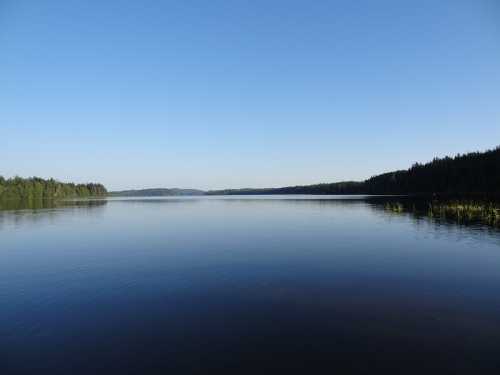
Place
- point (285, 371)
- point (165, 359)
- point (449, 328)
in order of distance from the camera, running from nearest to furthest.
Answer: point (285, 371) → point (165, 359) → point (449, 328)

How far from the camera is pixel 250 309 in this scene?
1239 cm

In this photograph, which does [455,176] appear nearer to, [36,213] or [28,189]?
[36,213]

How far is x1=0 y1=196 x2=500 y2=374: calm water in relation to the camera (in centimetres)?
870

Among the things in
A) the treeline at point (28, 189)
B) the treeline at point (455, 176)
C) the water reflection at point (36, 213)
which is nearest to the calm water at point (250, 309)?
the water reflection at point (36, 213)

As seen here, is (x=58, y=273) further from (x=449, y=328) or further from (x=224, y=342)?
(x=449, y=328)

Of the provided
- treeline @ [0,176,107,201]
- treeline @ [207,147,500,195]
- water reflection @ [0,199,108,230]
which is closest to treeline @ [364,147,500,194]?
treeline @ [207,147,500,195]

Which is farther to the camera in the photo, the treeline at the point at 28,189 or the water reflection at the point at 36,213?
the treeline at the point at 28,189

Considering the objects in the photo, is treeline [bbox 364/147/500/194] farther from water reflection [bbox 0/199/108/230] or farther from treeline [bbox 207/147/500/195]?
water reflection [bbox 0/199/108/230]

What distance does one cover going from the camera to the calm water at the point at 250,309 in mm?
8703

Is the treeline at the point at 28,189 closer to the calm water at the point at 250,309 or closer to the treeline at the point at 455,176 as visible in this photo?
the calm water at the point at 250,309

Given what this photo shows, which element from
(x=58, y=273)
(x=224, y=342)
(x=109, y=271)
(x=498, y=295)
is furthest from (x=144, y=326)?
(x=498, y=295)

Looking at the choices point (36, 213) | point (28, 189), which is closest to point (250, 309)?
point (36, 213)

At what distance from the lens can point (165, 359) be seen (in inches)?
344

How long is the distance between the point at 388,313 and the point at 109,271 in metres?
17.3
